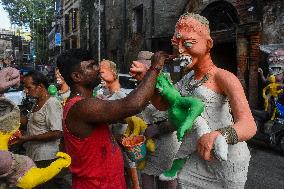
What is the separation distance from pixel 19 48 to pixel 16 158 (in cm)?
5613

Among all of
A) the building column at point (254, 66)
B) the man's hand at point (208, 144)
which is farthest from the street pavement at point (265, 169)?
the man's hand at point (208, 144)

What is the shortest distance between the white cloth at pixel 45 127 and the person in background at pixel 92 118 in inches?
47.7

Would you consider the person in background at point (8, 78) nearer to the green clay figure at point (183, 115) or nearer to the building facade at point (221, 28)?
the green clay figure at point (183, 115)

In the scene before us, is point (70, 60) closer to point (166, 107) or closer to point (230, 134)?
point (166, 107)

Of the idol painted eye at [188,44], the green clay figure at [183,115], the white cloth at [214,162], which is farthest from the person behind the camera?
the idol painted eye at [188,44]

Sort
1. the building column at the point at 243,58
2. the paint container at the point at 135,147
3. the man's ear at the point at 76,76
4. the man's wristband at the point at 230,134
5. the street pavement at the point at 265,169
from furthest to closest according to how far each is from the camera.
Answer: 1. the building column at the point at 243,58
2. the street pavement at the point at 265,169
3. the paint container at the point at 135,147
4. the man's ear at the point at 76,76
5. the man's wristband at the point at 230,134

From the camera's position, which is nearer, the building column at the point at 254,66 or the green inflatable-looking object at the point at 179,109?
the green inflatable-looking object at the point at 179,109

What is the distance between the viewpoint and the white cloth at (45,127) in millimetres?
4094

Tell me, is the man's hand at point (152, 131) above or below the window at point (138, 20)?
below

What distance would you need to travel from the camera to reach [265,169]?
696cm

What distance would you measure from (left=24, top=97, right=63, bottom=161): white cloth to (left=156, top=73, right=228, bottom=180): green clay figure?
1701 mm

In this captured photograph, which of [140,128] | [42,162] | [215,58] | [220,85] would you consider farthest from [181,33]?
[215,58]

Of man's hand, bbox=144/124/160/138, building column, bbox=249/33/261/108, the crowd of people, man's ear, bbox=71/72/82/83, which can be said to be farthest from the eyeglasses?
man's ear, bbox=71/72/82/83

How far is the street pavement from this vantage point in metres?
6.08
